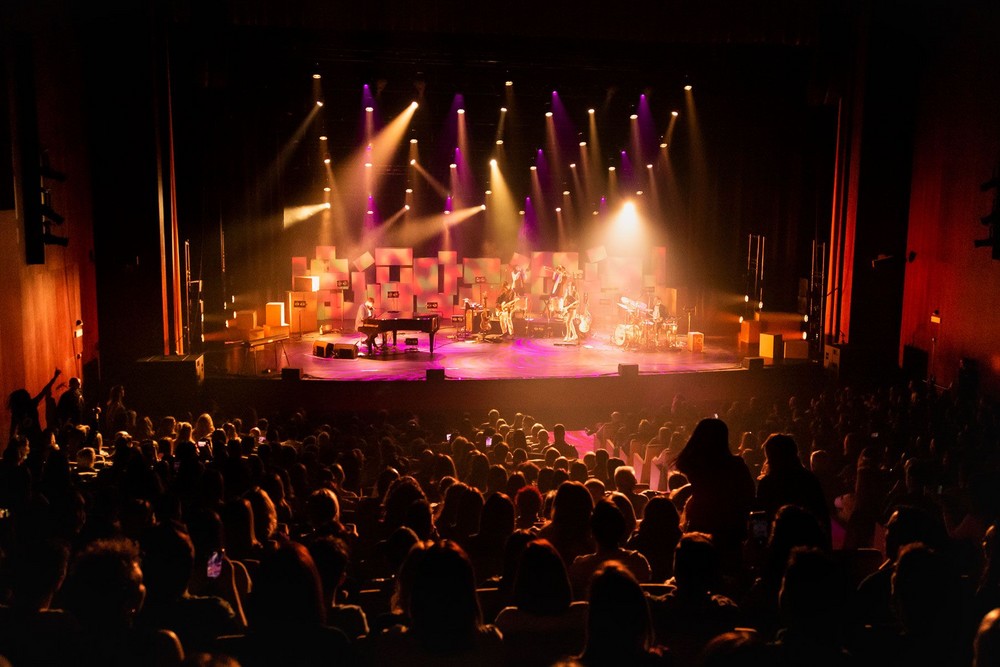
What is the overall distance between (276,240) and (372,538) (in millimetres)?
15836

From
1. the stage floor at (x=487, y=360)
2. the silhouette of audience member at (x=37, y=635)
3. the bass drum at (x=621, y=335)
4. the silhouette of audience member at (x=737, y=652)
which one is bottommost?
the stage floor at (x=487, y=360)

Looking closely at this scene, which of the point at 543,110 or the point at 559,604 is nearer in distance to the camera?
the point at 559,604

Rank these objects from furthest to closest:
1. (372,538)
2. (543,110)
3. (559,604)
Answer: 1. (543,110)
2. (372,538)
3. (559,604)

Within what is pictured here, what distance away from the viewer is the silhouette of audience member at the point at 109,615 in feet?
7.34

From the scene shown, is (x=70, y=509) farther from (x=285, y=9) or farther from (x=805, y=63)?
(x=805, y=63)

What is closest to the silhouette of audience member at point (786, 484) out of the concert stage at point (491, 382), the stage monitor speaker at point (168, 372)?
the concert stage at point (491, 382)

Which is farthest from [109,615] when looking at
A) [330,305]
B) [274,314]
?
[330,305]

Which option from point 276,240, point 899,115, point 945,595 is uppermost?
point 899,115

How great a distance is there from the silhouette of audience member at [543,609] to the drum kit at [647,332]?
1377 centimetres

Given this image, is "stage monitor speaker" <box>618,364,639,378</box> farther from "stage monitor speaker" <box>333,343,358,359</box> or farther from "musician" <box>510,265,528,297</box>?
"musician" <box>510,265,528,297</box>

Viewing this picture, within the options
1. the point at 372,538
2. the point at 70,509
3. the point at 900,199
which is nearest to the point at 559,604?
the point at 372,538

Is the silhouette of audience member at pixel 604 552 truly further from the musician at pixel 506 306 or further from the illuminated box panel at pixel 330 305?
the illuminated box panel at pixel 330 305

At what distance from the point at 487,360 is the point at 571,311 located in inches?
131

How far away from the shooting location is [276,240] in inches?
753
